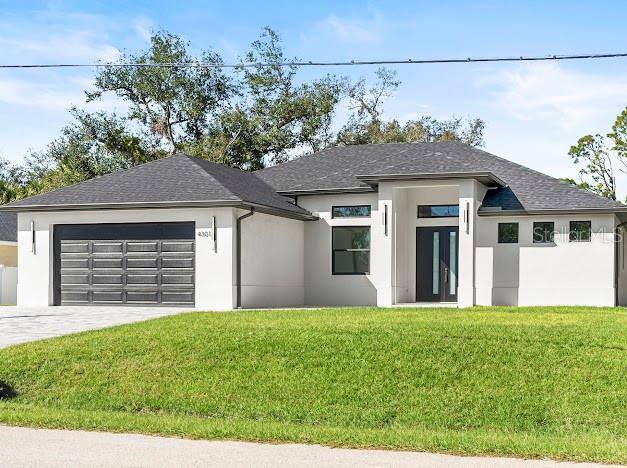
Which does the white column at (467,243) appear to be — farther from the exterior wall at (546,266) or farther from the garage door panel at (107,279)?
the garage door panel at (107,279)

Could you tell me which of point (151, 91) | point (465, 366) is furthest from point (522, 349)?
point (151, 91)

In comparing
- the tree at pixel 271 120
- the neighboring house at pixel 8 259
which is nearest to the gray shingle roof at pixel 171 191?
the neighboring house at pixel 8 259

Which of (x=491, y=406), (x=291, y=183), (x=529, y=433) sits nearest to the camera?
(x=529, y=433)

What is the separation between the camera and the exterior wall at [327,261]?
24750 mm

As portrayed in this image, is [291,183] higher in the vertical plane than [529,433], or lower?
higher

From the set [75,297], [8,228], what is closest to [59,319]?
[75,297]

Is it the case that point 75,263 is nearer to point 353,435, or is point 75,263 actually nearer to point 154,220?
point 154,220

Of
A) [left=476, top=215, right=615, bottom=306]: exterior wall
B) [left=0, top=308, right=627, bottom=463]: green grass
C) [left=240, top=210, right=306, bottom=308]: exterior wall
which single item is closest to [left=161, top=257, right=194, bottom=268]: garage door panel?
[left=240, top=210, right=306, bottom=308]: exterior wall

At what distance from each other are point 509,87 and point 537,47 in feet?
24.9

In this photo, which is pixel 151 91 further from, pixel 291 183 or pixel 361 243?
pixel 361 243

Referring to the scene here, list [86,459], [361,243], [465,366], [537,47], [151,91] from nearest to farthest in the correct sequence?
[86,459] < [465,366] < [537,47] < [361,243] < [151,91]

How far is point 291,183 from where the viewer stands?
2656cm

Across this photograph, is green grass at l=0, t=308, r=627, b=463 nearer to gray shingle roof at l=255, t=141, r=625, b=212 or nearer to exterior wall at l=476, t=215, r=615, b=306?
exterior wall at l=476, t=215, r=615, b=306

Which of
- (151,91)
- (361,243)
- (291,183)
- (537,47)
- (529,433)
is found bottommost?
(529,433)
